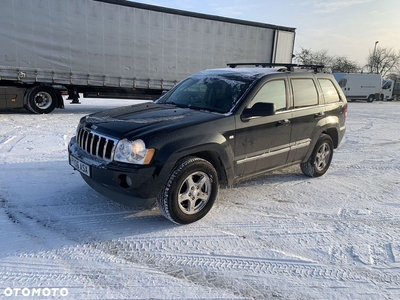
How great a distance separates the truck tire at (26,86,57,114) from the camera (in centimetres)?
1154

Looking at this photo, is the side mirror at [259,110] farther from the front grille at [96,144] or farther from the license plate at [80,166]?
the license plate at [80,166]

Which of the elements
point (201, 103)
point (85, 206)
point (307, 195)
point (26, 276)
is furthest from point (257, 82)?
point (26, 276)

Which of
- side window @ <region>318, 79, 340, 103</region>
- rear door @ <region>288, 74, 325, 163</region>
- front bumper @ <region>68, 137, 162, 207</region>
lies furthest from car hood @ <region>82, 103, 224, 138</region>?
side window @ <region>318, 79, 340, 103</region>

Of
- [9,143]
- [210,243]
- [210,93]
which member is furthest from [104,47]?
[210,243]

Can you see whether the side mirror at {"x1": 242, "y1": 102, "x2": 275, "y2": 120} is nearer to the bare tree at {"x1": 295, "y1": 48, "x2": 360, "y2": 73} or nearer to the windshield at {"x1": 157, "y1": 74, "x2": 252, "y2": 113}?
the windshield at {"x1": 157, "y1": 74, "x2": 252, "y2": 113}

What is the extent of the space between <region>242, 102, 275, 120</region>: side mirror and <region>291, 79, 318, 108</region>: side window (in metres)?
0.99

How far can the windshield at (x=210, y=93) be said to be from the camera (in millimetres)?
4090

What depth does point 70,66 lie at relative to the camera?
456 inches

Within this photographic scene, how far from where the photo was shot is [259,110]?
3.83 meters

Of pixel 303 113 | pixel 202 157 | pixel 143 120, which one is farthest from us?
pixel 303 113

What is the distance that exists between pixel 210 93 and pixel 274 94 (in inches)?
36.1

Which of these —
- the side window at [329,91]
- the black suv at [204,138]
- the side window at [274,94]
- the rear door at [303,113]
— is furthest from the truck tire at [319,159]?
the side window at [274,94]

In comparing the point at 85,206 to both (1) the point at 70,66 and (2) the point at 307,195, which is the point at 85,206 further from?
(1) the point at 70,66

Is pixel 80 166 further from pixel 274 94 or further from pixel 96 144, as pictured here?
pixel 274 94
